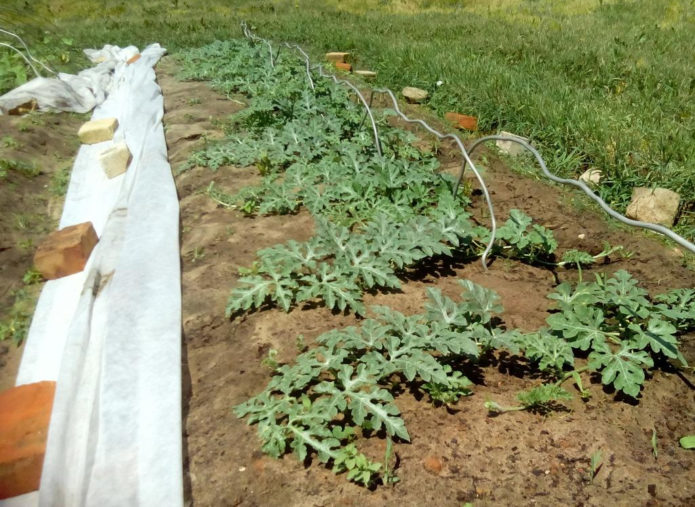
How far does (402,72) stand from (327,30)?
13.8 ft

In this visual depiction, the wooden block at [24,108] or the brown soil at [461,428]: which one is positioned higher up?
the wooden block at [24,108]

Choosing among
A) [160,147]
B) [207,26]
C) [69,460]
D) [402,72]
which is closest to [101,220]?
[160,147]

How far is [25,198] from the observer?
15.3 feet

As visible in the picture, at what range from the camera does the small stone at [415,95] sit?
20.1 feet

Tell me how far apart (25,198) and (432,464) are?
4.72 m

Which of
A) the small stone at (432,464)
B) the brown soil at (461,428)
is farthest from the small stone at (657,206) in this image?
the small stone at (432,464)

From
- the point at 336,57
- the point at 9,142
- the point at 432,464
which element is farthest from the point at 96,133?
the point at 432,464

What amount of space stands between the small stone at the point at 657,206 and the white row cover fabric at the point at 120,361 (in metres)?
3.32

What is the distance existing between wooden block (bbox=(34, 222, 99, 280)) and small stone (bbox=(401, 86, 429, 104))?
423 cm

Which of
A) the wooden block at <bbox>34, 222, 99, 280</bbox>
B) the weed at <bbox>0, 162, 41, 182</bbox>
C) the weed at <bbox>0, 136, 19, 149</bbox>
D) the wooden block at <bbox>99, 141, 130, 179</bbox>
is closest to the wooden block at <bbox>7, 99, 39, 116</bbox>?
the weed at <bbox>0, 136, 19, 149</bbox>

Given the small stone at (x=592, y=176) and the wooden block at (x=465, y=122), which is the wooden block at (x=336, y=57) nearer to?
the wooden block at (x=465, y=122)

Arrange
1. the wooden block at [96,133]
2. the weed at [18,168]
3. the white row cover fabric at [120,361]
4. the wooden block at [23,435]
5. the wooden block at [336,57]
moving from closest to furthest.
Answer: the white row cover fabric at [120,361], the wooden block at [23,435], the weed at [18,168], the wooden block at [96,133], the wooden block at [336,57]

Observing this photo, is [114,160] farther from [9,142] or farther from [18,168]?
[9,142]

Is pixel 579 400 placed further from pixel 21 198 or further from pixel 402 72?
pixel 402 72
